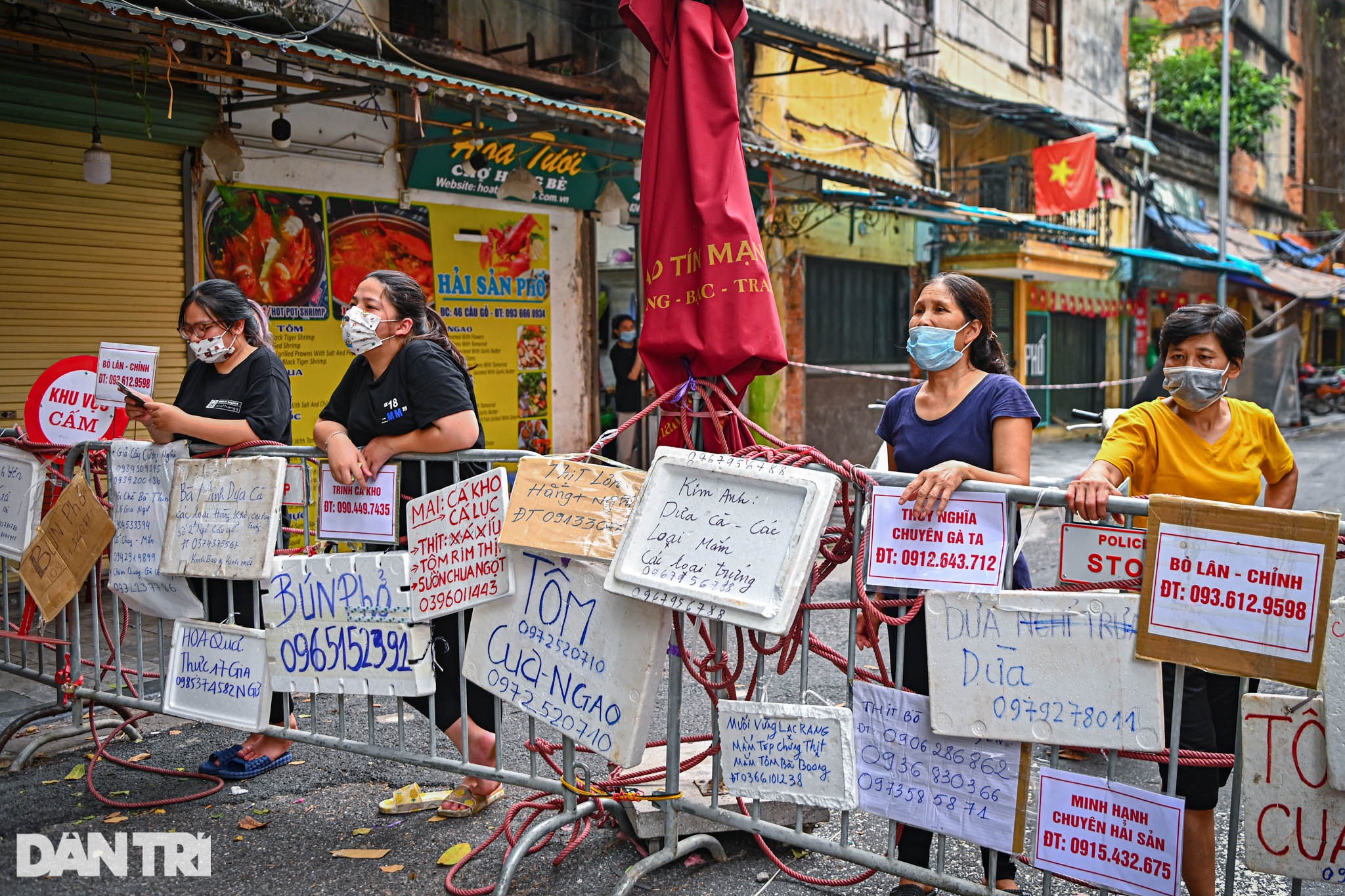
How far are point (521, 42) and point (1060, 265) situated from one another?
11.5 metres

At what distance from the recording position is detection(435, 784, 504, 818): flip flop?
388cm

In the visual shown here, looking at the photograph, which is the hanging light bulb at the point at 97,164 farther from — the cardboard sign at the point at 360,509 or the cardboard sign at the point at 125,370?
the cardboard sign at the point at 360,509

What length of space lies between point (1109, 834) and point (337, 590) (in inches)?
99.6

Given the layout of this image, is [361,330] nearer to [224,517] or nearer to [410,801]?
[224,517]

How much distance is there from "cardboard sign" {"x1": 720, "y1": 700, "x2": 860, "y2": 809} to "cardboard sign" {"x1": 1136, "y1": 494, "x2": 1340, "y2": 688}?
2.80 ft

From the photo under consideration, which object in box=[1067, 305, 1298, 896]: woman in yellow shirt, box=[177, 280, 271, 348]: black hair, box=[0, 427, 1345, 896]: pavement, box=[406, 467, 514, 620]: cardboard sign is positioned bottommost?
box=[0, 427, 1345, 896]: pavement

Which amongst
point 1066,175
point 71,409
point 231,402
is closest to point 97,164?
point 71,409

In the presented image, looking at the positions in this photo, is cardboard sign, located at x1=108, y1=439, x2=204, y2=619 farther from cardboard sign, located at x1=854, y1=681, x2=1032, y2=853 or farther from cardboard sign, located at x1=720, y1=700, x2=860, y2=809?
cardboard sign, located at x1=854, y1=681, x2=1032, y2=853

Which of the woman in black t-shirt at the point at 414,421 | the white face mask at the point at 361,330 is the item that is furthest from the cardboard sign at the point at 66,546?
the white face mask at the point at 361,330

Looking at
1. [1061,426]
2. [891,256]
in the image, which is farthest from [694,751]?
[1061,426]

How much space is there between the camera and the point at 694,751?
4402 millimetres

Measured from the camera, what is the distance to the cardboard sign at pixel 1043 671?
2.66 metres

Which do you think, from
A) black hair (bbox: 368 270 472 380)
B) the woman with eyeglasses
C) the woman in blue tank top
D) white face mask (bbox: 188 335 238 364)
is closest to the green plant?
the woman in blue tank top

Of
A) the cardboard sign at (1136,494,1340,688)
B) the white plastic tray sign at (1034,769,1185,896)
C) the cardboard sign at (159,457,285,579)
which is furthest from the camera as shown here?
the cardboard sign at (159,457,285,579)
